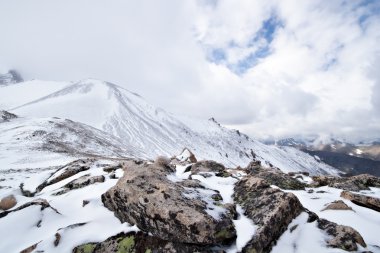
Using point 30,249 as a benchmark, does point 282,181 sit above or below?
above

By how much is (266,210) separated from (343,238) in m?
2.83

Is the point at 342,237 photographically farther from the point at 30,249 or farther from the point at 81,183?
the point at 81,183

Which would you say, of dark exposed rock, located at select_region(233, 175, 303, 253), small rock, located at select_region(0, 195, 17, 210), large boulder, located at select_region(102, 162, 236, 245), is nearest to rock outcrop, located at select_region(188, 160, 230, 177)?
dark exposed rock, located at select_region(233, 175, 303, 253)

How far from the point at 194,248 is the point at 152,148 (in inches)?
6663

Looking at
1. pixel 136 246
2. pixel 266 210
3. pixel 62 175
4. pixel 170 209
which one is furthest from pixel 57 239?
pixel 62 175

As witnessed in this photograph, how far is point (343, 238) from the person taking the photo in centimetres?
1042

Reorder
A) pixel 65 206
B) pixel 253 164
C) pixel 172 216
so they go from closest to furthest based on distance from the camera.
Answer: pixel 172 216, pixel 65 206, pixel 253 164

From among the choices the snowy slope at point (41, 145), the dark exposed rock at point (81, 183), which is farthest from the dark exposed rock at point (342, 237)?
the snowy slope at point (41, 145)

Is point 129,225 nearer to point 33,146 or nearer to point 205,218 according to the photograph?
point 205,218

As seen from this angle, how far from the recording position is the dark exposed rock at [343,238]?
33.2 feet

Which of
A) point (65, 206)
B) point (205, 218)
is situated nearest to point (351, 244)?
point (205, 218)

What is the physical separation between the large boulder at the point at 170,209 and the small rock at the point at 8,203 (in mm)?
6213

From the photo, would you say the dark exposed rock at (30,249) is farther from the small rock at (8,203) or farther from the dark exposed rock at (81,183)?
the dark exposed rock at (81,183)

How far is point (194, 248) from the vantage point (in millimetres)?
10203
